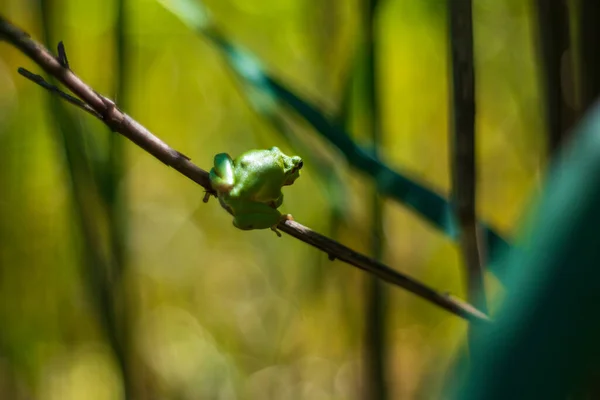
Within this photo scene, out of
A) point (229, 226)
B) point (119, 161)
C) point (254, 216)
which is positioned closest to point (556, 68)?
point (254, 216)

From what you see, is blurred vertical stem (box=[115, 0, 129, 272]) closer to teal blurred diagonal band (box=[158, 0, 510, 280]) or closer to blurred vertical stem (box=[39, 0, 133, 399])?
blurred vertical stem (box=[39, 0, 133, 399])

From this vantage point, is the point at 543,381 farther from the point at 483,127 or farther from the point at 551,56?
the point at 483,127

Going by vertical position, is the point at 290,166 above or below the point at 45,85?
above

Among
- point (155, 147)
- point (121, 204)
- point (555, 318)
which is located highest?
point (121, 204)

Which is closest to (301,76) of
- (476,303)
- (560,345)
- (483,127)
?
(483,127)

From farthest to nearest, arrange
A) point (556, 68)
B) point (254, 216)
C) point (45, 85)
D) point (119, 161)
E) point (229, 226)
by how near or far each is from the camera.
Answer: point (229, 226) < point (119, 161) < point (556, 68) < point (254, 216) < point (45, 85)

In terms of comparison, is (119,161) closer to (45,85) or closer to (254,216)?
(254,216)
